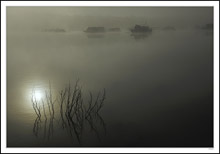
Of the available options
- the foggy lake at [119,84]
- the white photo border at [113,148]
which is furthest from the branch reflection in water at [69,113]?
the white photo border at [113,148]

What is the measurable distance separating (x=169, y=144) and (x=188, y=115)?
0.34 metres

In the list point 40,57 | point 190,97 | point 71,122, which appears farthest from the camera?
point 40,57

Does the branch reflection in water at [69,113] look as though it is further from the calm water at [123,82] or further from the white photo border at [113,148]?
the white photo border at [113,148]

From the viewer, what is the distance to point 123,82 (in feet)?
7.67

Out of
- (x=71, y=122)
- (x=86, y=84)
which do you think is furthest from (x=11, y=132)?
(x=86, y=84)

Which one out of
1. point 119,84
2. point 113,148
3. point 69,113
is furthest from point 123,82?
point 113,148

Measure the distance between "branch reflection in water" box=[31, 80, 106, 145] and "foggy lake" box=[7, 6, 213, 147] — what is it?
0.03 ft

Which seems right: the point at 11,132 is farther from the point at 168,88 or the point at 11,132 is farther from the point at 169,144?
the point at 168,88

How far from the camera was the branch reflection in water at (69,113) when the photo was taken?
5.83 feet

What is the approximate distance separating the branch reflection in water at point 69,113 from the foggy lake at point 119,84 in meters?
0.01

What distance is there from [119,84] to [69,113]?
56cm

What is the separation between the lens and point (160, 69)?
259 cm

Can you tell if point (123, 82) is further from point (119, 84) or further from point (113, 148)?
point (113, 148)

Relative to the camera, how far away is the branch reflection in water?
1.78m
